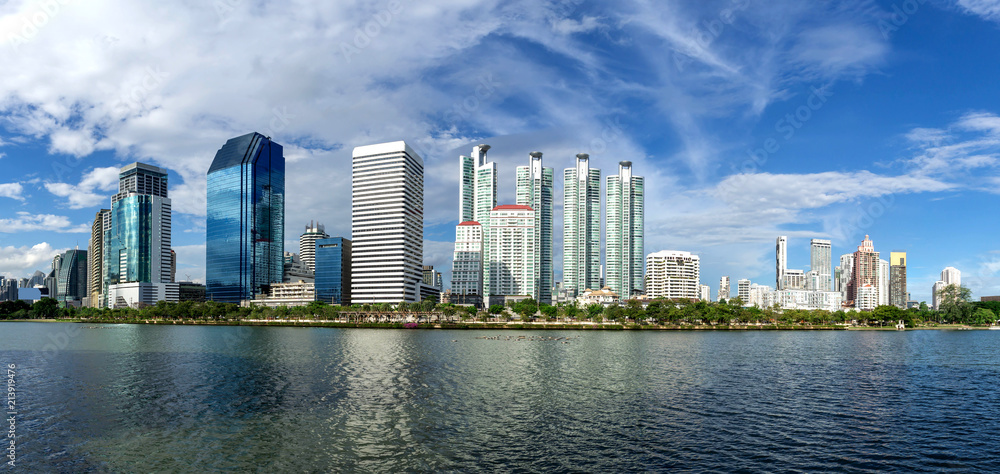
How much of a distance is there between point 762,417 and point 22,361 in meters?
107

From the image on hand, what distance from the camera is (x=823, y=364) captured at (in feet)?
307

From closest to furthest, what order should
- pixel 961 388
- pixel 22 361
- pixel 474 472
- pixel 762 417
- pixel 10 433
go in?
pixel 474 472, pixel 10 433, pixel 762 417, pixel 961 388, pixel 22 361

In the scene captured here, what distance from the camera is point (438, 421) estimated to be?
48.9m

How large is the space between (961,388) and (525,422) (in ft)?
185

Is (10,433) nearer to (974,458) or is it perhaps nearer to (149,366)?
(149,366)

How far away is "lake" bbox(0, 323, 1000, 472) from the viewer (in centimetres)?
3869

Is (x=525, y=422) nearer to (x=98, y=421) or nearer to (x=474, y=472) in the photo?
(x=474, y=472)

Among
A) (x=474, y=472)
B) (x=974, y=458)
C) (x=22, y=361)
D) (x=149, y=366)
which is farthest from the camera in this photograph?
(x=22, y=361)

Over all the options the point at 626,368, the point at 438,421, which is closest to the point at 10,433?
the point at 438,421

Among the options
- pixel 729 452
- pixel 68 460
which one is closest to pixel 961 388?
pixel 729 452

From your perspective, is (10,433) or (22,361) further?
(22,361)

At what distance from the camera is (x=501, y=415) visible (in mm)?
51625

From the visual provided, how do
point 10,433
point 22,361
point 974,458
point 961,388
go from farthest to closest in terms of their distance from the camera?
1. point 22,361
2. point 961,388
3. point 10,433
4. point 974,458

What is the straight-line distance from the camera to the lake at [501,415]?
38688 mm
